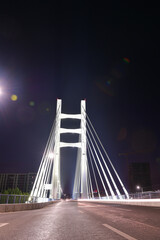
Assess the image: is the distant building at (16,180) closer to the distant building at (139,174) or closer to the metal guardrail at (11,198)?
the distant building at (139,174)

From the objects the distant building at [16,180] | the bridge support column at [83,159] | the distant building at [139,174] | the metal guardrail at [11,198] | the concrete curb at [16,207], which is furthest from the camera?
the distant building at [16,180]

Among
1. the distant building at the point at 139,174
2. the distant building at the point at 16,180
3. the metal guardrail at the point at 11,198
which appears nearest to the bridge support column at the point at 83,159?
the metal guardrail at the point at 11,198

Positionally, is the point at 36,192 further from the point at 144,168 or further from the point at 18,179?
the point at 18,179

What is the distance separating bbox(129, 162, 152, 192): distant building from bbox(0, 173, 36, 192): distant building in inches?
2780

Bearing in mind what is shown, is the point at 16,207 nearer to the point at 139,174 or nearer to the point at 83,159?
the point at 83,159

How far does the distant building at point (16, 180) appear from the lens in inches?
6006

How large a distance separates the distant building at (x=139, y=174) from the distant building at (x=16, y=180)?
7061 cm

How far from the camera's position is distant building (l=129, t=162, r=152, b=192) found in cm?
11503

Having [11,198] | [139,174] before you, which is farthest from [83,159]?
[139,174]

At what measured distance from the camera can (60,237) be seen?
4316mm

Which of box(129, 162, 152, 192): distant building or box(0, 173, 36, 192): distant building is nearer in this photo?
box(129, 162, 152, 192): distant building

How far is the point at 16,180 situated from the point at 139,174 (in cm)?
8877

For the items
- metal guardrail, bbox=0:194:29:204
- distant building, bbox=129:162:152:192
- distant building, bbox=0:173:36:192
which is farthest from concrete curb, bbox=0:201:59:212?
distant building, bbox=0:173:36:192

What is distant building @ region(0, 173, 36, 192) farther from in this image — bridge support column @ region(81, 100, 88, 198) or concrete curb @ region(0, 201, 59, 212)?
concrete curb @ region(0, 201, 59, 212)
